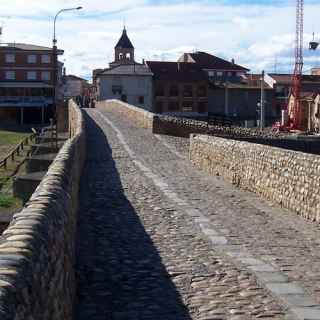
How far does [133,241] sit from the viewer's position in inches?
400

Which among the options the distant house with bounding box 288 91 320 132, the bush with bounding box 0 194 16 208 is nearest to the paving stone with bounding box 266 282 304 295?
the bush with bounding box 0 194 16 208

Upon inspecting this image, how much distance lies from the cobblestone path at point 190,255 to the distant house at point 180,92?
261 ft

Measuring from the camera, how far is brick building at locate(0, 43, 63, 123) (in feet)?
299

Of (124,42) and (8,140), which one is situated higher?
(124,42)

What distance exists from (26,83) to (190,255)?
8710cm

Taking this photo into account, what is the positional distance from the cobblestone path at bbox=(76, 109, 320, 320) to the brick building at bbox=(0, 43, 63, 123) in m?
75.4

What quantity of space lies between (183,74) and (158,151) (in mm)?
70624

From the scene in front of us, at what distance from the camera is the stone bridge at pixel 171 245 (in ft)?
17.6

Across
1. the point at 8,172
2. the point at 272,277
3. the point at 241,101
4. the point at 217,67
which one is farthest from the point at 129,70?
the point at 272,277

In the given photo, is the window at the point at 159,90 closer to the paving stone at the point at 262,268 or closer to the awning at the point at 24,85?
the awning at the point at 24,85

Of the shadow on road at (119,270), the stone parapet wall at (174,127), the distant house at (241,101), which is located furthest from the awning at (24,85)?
the shadow on road at (119,270)

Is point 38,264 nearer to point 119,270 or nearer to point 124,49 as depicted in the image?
point 119,270

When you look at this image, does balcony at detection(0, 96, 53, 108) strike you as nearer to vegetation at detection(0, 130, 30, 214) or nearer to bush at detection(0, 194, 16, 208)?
vegetation at detection(0, 130, 30, 214)

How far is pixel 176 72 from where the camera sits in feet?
319
